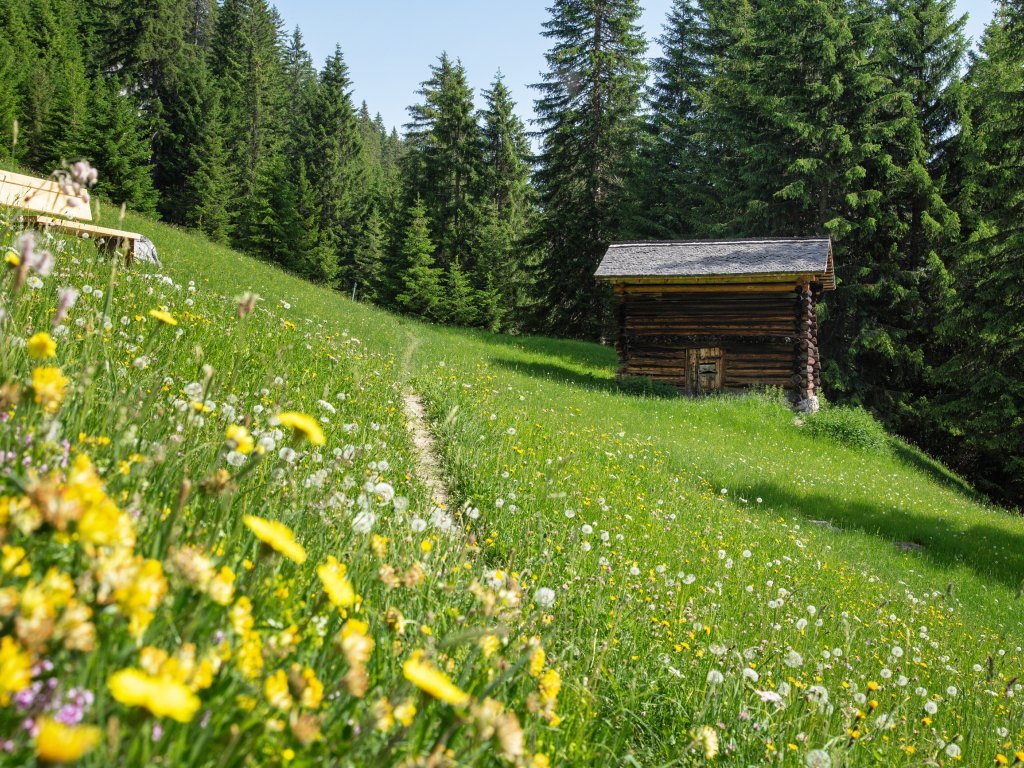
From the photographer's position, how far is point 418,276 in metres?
39.7

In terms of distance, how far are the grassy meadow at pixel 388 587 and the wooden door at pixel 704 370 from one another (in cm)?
1125

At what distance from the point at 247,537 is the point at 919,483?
19.6 metres

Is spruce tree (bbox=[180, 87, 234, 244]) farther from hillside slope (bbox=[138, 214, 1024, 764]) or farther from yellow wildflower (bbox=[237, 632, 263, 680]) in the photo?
yellow wildflower (bbox=[237, 632, 263, 680])

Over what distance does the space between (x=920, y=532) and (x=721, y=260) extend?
12181mm

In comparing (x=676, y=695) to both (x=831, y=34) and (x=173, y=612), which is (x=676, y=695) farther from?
(x=831, y=34)

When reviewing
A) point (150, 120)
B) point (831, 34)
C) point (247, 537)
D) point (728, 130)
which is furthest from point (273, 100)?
point (247, 537)

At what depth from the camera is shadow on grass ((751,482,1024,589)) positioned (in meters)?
10.8

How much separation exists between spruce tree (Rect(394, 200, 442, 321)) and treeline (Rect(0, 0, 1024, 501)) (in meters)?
0.18

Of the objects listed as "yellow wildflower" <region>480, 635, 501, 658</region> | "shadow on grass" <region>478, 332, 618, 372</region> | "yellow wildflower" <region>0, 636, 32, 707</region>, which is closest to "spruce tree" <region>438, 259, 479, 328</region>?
"shadow on grass" <region>478, 332, 618, 372</region>

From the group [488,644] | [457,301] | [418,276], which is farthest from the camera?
[457,301]

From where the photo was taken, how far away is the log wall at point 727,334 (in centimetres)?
2139

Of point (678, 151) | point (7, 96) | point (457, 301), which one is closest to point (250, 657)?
point (678, 151)

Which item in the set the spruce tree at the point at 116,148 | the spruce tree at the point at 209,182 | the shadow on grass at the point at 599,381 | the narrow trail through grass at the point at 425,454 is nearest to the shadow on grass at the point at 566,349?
the shadow on grass at the point at 599,381

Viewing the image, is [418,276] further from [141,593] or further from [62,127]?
[141,593]
